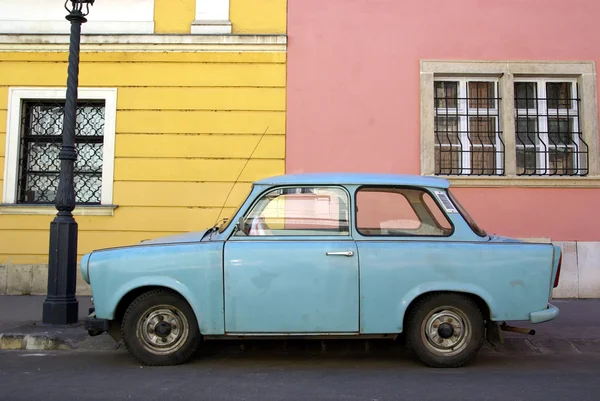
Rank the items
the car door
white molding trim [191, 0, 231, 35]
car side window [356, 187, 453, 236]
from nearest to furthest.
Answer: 1. the car door
2. car side window [356, 187, 453, 236]
3. white molding trim [191, 0, 231, 35]

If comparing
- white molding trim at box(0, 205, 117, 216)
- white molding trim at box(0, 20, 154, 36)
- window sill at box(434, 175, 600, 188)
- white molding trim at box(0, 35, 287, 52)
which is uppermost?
white molding trim at box(0, 20, 154, 36)

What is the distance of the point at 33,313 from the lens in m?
6.90

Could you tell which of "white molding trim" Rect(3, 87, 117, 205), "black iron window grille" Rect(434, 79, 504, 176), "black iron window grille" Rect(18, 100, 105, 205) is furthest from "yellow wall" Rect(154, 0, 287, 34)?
"black iron window grille" Rect(434, 79, 504, 176)

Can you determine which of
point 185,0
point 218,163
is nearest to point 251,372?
point 218,163

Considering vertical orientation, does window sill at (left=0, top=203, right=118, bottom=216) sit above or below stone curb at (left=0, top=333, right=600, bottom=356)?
above

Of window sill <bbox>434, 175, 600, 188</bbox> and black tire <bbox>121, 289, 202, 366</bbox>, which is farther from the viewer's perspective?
window sill <bbox>434, 175, 600, 188</bbox>

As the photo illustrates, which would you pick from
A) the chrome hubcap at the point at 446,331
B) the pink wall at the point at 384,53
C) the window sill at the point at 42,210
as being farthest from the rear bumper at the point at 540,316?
the window sill at the point at 42,210

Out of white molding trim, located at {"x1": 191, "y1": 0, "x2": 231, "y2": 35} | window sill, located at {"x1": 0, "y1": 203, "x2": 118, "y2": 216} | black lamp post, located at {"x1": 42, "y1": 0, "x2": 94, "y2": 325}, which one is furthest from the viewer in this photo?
white molding trim, located at {"x1": 191, "y1": 0, "x2": 231, "y2": 35}

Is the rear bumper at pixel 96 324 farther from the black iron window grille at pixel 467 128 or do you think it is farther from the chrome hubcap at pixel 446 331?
the black iron window grille at pixel 467 128

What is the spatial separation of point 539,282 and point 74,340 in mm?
4544

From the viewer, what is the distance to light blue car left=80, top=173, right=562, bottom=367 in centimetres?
457

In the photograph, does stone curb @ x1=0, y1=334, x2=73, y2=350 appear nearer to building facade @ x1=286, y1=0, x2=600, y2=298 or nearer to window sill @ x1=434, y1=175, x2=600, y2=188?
building facade @ x1=286, y1=0, x2=600, y2=298

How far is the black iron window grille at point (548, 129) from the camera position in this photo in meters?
8.87

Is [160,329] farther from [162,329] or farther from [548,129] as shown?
[548,129]
